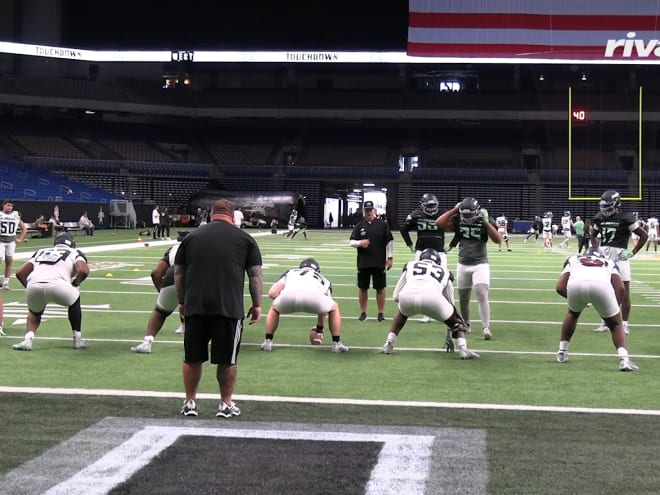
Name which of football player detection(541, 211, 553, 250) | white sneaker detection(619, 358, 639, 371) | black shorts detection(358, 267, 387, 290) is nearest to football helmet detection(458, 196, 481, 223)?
black shorts detection(358, 267, 387, 290)

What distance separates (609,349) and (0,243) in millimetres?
11477

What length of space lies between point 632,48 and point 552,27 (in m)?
Answer: 2.56

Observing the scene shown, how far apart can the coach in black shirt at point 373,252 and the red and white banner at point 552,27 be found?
15022 millimetres

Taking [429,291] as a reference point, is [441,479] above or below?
below

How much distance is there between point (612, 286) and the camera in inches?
298

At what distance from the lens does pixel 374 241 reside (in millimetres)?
11211

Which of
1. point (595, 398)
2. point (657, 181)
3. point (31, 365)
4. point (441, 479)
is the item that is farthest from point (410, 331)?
point (657, 181)

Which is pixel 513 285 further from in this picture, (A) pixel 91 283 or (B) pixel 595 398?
(B) pixel 595 398

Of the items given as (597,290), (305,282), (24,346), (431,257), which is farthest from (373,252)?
(24,346)

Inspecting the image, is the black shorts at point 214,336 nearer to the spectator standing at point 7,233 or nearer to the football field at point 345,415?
the football field at point 345,415

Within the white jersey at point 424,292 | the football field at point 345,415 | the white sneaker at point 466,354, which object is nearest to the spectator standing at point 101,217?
the football field at point 345,415

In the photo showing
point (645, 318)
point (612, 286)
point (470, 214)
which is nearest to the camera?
point (612, 286)

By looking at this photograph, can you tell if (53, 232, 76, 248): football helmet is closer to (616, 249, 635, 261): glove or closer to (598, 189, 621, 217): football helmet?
(598, 189, 621, 217): football helmet

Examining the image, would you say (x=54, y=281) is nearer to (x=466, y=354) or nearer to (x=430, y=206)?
(x=466, y=354)
